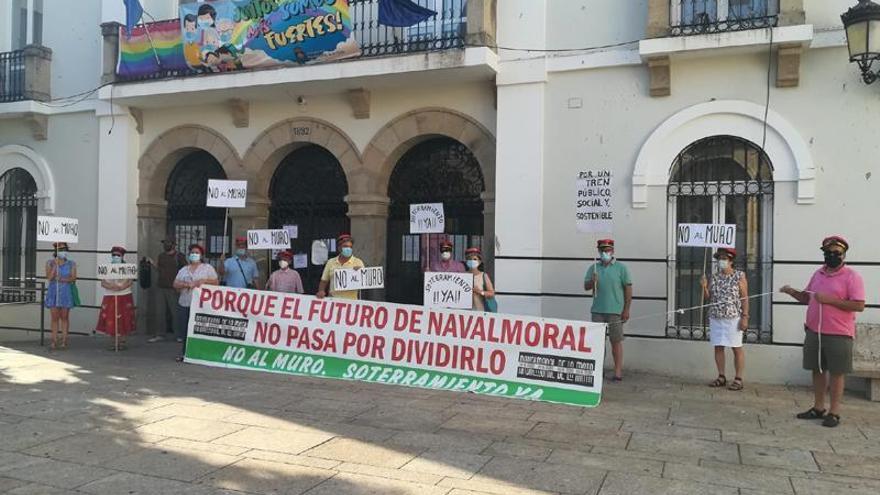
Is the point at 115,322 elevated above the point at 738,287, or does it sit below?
below

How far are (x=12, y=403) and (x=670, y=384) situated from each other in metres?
7.53

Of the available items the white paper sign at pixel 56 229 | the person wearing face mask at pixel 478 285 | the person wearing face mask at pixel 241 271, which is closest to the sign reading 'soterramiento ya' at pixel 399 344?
the person wearing face mask at pixel 478 285

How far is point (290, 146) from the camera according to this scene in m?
12.3

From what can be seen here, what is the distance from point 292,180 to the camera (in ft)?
41.7

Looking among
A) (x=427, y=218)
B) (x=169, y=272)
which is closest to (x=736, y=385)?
(x=427, y=218)

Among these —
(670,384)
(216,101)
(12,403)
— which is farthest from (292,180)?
(670,384)

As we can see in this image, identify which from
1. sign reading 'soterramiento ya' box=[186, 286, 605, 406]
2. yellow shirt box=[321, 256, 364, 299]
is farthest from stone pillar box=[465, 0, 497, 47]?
sign reading 'soterramiento ya' box=[186, 286, 605, 406]

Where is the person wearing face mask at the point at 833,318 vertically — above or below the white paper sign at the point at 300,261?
below

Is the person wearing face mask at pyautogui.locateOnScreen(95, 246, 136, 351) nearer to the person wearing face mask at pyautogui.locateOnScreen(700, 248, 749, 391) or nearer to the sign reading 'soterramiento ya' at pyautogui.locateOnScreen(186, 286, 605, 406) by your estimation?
the sign reading 'soterramiento ya' at pyautogui.locateOnScreen(186, 286, 605, 406)

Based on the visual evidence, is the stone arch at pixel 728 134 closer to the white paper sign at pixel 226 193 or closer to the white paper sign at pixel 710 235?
the white paper sign at pixel 710 235

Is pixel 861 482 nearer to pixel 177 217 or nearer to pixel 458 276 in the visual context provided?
pixel 458 276

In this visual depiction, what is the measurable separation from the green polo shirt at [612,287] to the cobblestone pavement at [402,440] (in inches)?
40.1

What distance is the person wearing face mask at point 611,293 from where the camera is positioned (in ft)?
29.5

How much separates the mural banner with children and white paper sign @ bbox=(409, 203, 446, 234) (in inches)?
101
